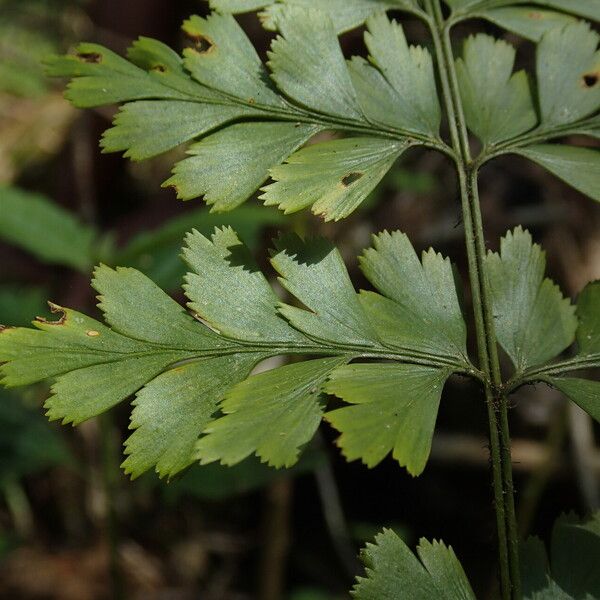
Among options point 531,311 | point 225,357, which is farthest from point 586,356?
point 225,357

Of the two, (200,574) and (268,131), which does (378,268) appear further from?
(200,574)

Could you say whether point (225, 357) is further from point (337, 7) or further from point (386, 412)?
point (337, 7)

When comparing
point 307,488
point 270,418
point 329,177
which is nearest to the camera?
point 270,418

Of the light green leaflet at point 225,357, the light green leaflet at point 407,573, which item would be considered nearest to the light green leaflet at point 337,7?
the light green leaflet at point 225,357

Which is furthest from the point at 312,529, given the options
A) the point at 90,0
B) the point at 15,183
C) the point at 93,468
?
the point at 90,0

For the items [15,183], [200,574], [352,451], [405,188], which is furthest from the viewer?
[15,183]
